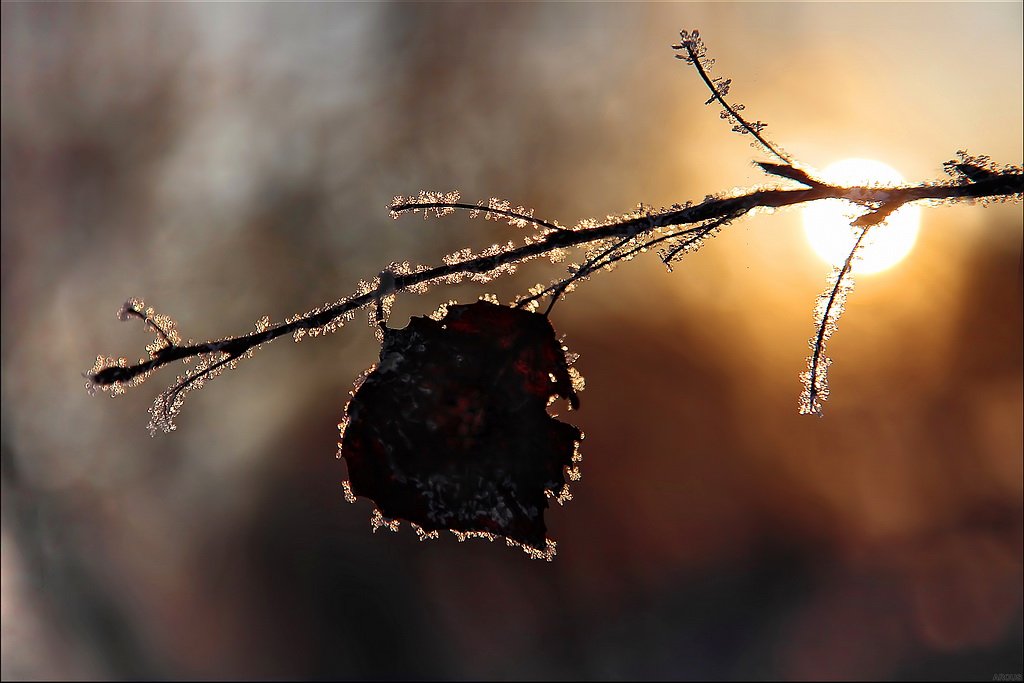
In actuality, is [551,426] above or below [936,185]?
below

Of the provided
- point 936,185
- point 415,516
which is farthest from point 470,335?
point 936,185

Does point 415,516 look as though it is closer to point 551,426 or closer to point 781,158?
point 551,426

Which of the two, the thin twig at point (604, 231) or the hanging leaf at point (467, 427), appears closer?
the thin twig at point (604, 231)

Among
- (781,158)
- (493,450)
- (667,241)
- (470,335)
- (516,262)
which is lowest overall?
(493,450)

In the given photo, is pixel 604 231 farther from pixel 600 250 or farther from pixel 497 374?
pixel 497 374

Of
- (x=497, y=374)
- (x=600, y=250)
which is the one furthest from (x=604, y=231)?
(x=497, y=374)

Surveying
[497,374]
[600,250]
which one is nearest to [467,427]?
[497,374]

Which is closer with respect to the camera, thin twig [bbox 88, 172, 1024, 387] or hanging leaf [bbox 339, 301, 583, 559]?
thin twig [bbox 88, 172, 1024, 387]

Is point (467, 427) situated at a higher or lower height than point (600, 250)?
lower
